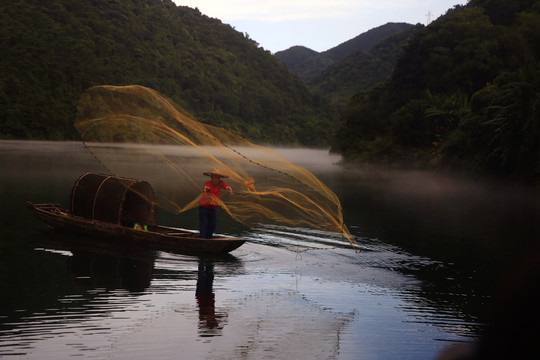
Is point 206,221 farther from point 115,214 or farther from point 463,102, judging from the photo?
point 463,102

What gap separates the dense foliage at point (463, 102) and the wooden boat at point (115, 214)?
27985 mm

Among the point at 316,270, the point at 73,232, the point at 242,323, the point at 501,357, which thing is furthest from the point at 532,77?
the point at 501,357

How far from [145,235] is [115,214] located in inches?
82.5

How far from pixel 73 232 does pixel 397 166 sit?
187ft

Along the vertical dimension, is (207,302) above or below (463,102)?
below

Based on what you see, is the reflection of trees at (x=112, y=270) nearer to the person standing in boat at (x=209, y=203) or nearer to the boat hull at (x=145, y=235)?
the boat hull at (x=145, y=235)

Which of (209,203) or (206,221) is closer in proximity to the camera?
(209,203)

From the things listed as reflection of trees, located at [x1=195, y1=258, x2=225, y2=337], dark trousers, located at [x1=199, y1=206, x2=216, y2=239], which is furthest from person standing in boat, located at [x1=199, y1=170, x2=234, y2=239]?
reflection of trees, located at [x1=195, y1=258, x2=225, y2=337]

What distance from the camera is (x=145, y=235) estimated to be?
61.4 ft

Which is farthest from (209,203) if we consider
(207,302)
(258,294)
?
(207,302)

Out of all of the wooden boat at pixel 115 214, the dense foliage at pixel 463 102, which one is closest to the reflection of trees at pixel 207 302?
the wooden boat at pixel 115 214

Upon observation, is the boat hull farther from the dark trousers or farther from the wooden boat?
the dark trousers

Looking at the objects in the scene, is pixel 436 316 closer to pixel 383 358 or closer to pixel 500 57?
pixel 383 358

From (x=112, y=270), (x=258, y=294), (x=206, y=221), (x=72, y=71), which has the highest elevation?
(x=72, y=71)
